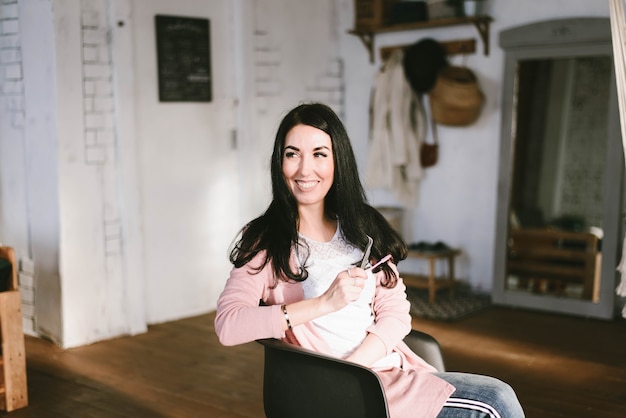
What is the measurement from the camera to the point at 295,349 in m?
1.94

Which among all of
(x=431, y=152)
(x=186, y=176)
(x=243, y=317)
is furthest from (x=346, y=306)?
(x=431, y=152)

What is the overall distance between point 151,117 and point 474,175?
2488mm

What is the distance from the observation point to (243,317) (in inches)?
77.5

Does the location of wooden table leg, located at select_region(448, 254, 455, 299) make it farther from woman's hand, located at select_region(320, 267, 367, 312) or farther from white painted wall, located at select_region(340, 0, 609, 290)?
woman's hand, located at select_region(320, 267, 367, 312)

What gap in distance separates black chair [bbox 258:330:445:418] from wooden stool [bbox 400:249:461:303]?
3.38 meters

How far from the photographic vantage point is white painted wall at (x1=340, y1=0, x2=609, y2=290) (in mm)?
5383

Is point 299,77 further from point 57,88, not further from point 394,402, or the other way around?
point 394,402

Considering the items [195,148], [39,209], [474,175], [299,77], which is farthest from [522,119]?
[39,209]

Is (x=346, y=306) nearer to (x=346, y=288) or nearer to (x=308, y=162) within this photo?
(x=346, y=288)

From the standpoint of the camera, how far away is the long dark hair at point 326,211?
2.07 meters

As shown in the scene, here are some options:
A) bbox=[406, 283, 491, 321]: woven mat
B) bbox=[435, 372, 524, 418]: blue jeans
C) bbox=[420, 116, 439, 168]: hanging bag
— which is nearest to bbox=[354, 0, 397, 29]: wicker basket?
bbox=[420, 116, 439, 168]: hanging bag

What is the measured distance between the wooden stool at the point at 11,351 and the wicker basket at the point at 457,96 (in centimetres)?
328

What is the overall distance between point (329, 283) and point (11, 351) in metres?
2.06

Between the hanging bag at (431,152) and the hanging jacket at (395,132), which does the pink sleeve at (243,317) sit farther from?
the hanging bag at (431,152)
